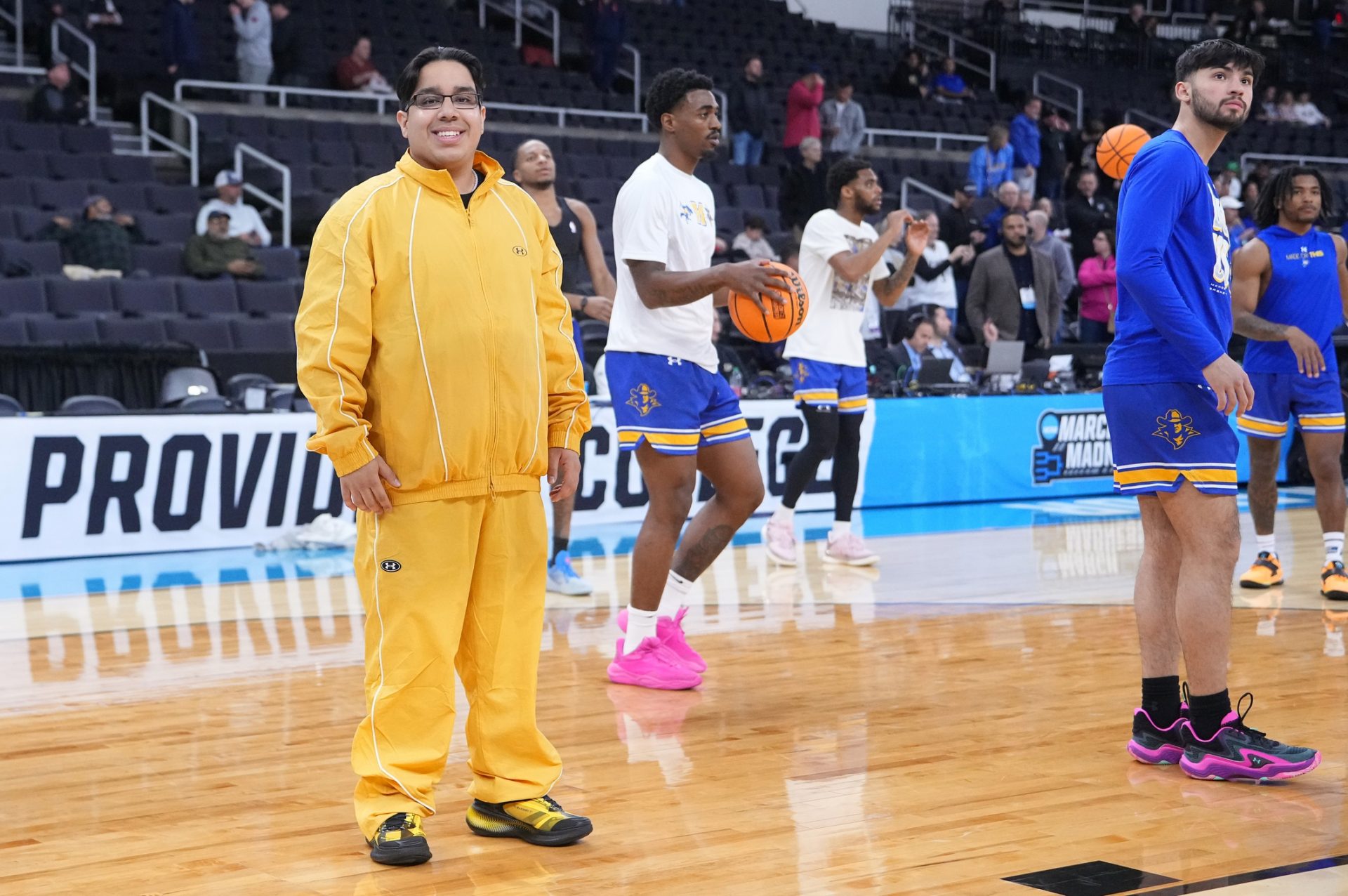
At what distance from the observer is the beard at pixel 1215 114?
4125mm

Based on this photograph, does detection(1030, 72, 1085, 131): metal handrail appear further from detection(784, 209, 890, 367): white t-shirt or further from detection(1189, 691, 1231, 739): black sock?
detection(1189, 691, 1231, 739): black sock

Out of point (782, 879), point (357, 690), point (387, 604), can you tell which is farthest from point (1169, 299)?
point (357, 690)

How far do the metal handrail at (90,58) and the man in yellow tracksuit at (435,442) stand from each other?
445 inches

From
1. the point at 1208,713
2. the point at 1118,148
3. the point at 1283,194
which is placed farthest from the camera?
the point at 1118,148

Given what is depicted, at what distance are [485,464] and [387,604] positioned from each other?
37 cm

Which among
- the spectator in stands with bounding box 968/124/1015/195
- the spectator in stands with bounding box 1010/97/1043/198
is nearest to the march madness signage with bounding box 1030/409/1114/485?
the spectator in stands with bounding box 968/124/1015/195

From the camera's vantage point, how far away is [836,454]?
8.20 meters

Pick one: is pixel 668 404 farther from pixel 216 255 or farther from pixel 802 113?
pixel 802 113

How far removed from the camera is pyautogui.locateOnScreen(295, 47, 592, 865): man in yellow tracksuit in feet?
11.0

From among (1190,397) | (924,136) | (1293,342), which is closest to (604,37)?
(924,136)

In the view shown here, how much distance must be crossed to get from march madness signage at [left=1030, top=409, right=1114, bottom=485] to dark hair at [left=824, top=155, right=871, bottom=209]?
434cm

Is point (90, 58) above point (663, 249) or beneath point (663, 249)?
above

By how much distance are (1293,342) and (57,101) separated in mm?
10453

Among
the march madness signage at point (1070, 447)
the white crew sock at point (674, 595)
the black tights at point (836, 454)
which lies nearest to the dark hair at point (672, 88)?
the white crew sock at point (674, 595)
